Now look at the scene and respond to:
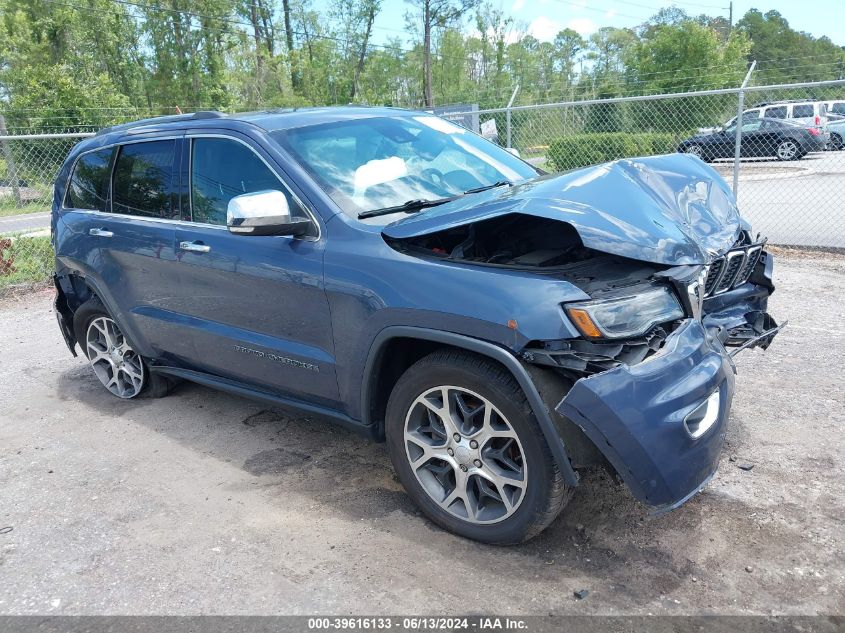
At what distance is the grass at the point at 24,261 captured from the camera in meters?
9.47

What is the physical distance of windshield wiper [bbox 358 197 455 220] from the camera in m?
3.40

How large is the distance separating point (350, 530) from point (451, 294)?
126 cm

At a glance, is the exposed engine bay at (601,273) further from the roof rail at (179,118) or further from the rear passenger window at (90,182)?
the rear passenger window at (90,182)

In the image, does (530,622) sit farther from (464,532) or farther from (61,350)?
(61,350)

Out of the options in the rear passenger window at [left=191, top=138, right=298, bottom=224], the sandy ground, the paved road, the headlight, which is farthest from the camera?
the paved road

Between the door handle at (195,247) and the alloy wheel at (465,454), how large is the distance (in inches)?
63.8

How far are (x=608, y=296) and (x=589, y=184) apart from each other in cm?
64

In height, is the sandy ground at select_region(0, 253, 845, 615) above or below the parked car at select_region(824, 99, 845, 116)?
below

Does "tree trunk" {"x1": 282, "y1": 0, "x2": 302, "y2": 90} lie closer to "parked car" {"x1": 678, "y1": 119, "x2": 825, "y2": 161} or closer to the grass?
"parked car" {"x1": 678, "y1": 119, "x2": 825, "y2": 161}

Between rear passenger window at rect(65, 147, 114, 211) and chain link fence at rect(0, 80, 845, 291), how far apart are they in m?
5.23

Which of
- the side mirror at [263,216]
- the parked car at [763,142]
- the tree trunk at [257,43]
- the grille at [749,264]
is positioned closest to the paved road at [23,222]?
the side mirror at [263,216]

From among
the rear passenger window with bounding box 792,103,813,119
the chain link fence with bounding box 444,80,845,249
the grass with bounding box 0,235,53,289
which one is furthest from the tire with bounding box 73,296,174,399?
the rear passenger window with bounding box 792,103,813,119

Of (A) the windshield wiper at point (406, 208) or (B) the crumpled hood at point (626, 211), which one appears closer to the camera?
(B) the crumpled hood at point (626, 211)

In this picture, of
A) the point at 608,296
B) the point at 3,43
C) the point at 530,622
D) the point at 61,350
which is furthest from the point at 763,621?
the point at 3,43
